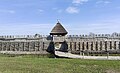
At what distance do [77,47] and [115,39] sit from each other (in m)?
8.29

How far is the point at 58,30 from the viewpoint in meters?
62.8

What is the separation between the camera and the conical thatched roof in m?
62.4

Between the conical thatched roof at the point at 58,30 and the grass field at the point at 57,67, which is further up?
the conical thatched roof at the point at 58,30

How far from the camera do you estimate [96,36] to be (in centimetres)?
6356

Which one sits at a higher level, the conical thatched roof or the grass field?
the conical thatched roof

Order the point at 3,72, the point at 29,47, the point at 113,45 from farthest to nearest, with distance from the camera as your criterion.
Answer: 1. the point at 29,47
2. the point at 113,45
3. the point at 3,72

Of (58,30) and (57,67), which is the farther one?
(58,30)

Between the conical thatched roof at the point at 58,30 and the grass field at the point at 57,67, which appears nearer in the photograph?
the grass field at the point at 57,67

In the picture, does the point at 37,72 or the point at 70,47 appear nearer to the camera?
the point at 37,72

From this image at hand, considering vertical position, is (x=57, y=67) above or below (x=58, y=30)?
below

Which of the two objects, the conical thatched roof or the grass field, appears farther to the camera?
the conical thatched roof

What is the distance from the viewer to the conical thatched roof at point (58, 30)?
62438 mm

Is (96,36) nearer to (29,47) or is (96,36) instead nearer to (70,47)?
(70,47)

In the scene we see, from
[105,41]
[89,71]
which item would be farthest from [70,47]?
[89,71]
